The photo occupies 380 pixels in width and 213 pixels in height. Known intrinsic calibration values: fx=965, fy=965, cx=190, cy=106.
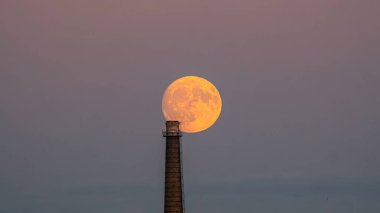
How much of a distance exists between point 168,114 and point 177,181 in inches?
292

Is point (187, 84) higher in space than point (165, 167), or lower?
higher

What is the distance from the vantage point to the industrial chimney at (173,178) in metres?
91.1

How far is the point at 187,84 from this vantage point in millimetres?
96375

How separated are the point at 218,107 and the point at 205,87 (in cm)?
300

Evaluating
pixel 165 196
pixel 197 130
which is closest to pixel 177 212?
pixel 165 196

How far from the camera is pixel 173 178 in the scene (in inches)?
3593

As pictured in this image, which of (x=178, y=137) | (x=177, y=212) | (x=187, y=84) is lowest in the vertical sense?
(x=177, y=212)

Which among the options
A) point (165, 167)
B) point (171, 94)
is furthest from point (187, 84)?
point (165, 167)

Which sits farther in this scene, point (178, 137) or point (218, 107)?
point (218, 107)

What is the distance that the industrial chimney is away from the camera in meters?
91.1

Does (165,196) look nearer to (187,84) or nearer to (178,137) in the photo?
(178,137)

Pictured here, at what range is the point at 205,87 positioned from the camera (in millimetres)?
97500

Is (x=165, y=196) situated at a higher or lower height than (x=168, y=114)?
lower

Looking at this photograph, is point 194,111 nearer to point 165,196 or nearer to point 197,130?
point 197,130
